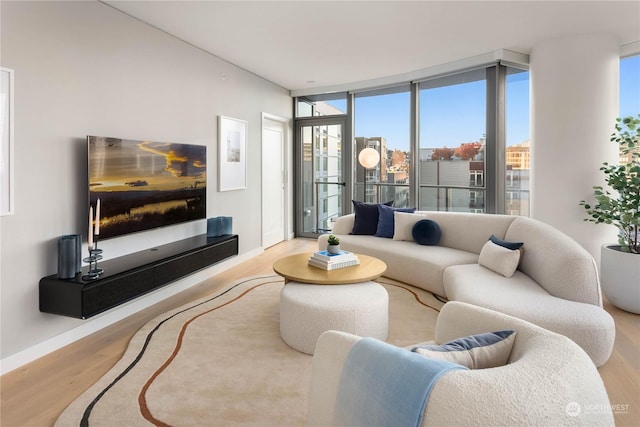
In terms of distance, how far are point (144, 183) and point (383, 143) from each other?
372 centimetres

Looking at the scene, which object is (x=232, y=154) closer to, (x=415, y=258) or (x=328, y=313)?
(x=415, y=258)

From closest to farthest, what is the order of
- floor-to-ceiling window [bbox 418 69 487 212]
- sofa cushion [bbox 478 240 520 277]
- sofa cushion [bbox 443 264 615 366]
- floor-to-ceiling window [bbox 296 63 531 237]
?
1. sofa cushion [bbox 443 264 615 366]
2. sofa cushion [bbox 478 240 520 277]
3. floor-to-ceiling window [bbox 296 63 531 237]
4. floor-to-ceiling window [bbox 418 69 487 212]

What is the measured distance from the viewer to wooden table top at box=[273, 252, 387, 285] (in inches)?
105

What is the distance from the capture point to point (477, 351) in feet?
3.63

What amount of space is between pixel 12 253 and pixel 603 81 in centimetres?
532

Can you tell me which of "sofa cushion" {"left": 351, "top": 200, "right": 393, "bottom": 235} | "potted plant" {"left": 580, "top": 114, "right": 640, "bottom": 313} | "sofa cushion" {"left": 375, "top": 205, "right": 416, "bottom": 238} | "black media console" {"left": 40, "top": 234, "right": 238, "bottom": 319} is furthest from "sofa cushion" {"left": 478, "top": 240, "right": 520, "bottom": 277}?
"black media console" {"left": 40, "top": 234, "right": 238, "bottom": 319}

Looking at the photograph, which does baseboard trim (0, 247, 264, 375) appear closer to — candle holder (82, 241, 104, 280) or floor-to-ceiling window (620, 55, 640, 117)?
candle holder (82, 241, 104, 280)

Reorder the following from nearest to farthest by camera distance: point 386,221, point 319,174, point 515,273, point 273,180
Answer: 1. point 515,273
2. point 386,221
3. point 273,180
4. point 319,174

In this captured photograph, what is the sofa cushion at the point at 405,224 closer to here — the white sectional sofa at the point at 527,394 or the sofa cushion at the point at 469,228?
the sofa cushion at the point at 469,228

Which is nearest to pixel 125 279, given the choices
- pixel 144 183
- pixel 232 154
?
pixel 144 183

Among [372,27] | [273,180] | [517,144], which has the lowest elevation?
[273,180]

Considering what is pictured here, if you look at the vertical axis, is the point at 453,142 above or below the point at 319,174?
above

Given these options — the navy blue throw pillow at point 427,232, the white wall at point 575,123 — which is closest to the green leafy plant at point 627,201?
the white wall at point 575,123

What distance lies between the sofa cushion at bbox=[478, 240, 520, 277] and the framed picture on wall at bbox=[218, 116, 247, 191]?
10.0 feet
